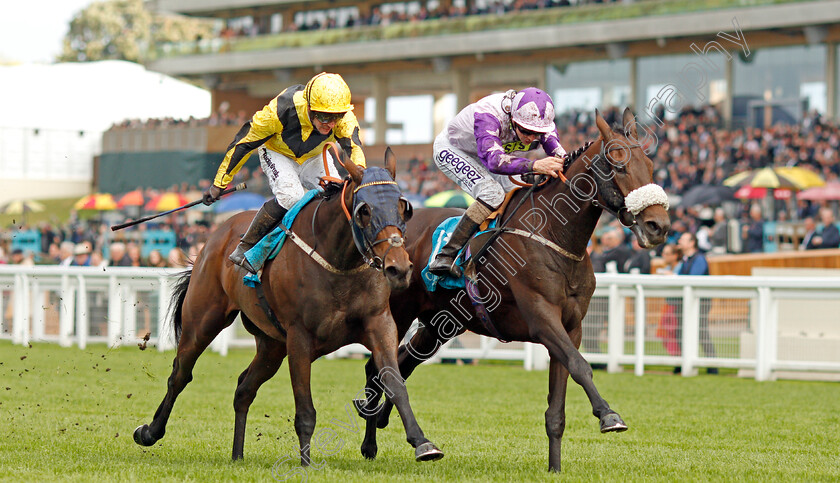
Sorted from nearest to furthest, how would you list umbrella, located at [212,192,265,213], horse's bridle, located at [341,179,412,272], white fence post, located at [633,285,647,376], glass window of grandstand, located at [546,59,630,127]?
horse's bridle, located at [341,179,412,272]
white fence post, located at [633,285,647,376]
umbrella, located at [212,192,265,213]
glass window of grandstand, located at [546,59,630,127]

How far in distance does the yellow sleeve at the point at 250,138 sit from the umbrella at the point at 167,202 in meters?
17.2

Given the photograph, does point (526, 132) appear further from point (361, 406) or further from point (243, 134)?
point (361, 406)

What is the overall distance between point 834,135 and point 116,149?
866 inches

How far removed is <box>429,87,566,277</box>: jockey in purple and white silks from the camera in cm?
578

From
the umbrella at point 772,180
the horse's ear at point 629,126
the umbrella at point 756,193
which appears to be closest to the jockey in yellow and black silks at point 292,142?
the horse's ear at point 629,126

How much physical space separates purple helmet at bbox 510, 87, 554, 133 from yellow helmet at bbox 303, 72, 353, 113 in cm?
93

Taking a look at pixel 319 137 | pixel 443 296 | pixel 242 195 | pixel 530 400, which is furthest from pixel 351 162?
pixel 242 195

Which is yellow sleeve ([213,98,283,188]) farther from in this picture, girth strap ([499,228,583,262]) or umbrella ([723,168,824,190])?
umbrella ([723,168,824,190])

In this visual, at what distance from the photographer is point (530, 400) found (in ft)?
29.3

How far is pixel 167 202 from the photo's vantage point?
23312 millimetres

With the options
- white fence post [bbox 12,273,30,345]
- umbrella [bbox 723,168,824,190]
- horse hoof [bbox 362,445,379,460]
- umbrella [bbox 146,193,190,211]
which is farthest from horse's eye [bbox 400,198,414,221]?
umbrella [bbox 146,193,190,211]

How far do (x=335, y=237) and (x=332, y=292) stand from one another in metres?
0.26

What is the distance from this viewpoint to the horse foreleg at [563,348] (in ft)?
16.4

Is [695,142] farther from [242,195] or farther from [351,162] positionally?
[351,162]
